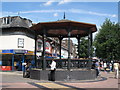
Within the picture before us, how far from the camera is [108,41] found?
35.0m

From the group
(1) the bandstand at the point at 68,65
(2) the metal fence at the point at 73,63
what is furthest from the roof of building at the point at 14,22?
(2) the metal fence at the point at 73,63

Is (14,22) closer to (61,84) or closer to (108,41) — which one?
(108,41)

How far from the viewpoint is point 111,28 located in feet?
121

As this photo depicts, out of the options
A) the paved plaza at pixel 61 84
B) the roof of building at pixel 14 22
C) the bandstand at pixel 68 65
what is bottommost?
the paved plaza at pixel 61 84

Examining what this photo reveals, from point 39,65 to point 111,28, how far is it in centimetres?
2368

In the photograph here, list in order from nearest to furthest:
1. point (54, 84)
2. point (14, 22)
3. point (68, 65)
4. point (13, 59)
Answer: point (54, 84) → point (68, 65) → point (13, 59) → point (14, 22)

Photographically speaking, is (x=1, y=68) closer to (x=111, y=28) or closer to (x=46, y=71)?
(x=46, y=71)

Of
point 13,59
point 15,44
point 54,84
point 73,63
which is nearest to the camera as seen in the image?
point 54,84

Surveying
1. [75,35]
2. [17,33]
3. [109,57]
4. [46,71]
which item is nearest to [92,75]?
[46,71]

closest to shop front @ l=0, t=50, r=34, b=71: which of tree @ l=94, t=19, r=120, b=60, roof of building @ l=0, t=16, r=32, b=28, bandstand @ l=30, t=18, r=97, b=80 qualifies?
roof of building @ l=0, t=16, r=32, b=28

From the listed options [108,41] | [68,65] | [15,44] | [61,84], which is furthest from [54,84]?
[108,41]

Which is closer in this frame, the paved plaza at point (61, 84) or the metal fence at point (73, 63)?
the paved plaza at point (61, 84)

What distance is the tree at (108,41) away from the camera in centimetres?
3494

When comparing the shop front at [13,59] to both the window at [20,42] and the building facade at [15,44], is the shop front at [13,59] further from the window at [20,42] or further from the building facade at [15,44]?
the window at [20,42]
